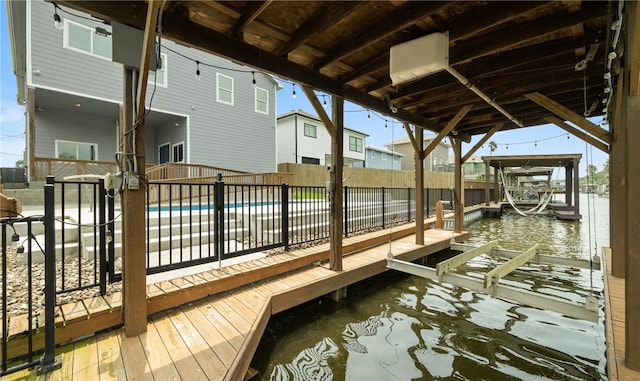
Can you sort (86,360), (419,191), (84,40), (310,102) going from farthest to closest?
1. (84,40)
2. (419,191)
3. (310,102)
4. (86,360)

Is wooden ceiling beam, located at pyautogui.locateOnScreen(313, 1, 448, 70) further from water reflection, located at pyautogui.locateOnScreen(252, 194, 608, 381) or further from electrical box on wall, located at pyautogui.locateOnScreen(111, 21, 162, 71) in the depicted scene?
water reflection, located at pyautogui.locateOnScreen(252, 194, 608, 381)

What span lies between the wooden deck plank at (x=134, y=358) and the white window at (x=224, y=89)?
421 inches

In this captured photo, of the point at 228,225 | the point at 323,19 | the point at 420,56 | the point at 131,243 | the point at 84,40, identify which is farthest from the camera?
the point at 84,40

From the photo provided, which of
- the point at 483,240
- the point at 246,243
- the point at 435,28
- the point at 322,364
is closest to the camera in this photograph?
the point at 322,364

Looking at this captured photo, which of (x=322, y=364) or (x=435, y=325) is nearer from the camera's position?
(x=322, y=364)

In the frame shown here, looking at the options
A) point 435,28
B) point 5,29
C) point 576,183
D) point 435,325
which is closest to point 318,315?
point 435,325

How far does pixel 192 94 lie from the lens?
1048 cm

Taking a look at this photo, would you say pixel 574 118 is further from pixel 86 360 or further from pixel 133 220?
pixel 86 360

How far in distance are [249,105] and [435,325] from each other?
37.8ft

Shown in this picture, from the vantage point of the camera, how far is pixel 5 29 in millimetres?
8289

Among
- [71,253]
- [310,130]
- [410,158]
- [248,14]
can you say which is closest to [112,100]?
[71,253]

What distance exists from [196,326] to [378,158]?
22.7 metres

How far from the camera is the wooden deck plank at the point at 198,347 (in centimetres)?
189

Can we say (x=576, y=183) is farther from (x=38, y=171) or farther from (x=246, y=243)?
(x=38, y=171)
